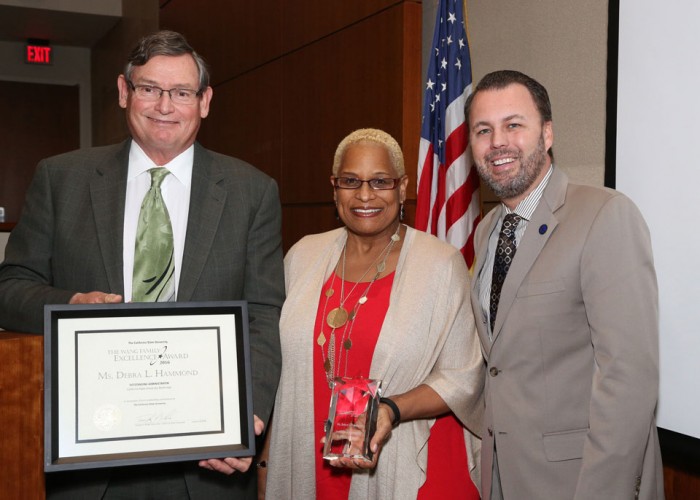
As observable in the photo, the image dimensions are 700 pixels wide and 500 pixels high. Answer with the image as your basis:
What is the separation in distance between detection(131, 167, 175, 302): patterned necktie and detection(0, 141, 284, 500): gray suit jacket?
1.6 inches

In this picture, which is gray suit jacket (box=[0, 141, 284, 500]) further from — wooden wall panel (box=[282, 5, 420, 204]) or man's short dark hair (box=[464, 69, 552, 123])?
wooden wall panel (box=[282, 5, 420, 204])

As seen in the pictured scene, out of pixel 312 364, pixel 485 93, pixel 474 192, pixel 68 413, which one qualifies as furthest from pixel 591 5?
pixel 68 413

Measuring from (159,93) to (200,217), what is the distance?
1.15 feet

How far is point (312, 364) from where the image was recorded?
7.50 feet

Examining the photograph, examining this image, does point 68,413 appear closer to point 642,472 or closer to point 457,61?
point 642,472

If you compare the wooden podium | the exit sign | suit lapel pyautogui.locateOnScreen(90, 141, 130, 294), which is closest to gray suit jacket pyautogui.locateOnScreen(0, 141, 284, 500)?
suit lapel pyautogui.locateOnScreen(90, 141, 130, 294)

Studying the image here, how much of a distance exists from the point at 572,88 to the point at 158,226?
186 centimetres

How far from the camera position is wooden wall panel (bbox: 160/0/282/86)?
18.8ft

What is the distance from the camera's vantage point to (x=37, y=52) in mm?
10023

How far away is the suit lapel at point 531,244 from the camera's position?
1.93m

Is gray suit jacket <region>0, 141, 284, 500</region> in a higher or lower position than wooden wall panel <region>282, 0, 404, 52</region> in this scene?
lower

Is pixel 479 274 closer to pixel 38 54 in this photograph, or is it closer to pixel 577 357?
pixel 577 357

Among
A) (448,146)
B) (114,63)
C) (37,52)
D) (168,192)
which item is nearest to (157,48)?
(168,192)

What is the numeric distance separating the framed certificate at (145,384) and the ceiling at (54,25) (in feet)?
26.2
